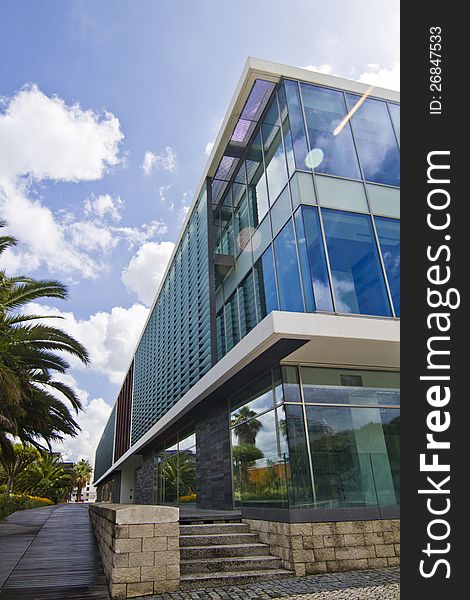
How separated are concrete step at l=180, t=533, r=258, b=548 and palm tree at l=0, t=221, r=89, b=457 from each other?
6.41m

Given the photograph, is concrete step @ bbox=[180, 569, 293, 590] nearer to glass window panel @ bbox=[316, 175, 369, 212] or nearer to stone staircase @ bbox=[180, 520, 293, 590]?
stone staircase @ bbox=[180, 520, 293, 590]

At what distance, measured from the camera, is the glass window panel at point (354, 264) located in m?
9.03

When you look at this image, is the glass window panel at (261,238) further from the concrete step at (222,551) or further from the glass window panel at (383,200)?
the concrete step at (222,551)

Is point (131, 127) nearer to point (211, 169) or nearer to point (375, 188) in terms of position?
point (211, 169)

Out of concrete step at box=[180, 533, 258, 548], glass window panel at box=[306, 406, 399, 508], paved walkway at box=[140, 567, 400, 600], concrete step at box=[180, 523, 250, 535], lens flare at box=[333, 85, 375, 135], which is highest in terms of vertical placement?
lens flare at box=[333, 85, 375, 135]

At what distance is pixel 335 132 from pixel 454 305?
8208mm

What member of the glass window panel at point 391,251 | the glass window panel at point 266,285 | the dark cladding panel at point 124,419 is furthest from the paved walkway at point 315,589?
the dark cladding panel at point 124,419

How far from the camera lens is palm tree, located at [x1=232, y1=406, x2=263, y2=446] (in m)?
10.1

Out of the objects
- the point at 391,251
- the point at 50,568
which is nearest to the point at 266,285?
the point at 391,251

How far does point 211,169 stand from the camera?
1469 cm

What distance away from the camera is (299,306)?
913 centimetres

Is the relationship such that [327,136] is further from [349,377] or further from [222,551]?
[222,551]

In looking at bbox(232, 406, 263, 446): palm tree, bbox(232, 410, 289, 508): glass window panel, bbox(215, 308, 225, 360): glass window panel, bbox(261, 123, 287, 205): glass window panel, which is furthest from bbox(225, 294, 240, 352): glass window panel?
bbox(261, 123, 287, 205): glass window panel

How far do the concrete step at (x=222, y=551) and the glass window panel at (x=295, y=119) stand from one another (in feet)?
26.4
